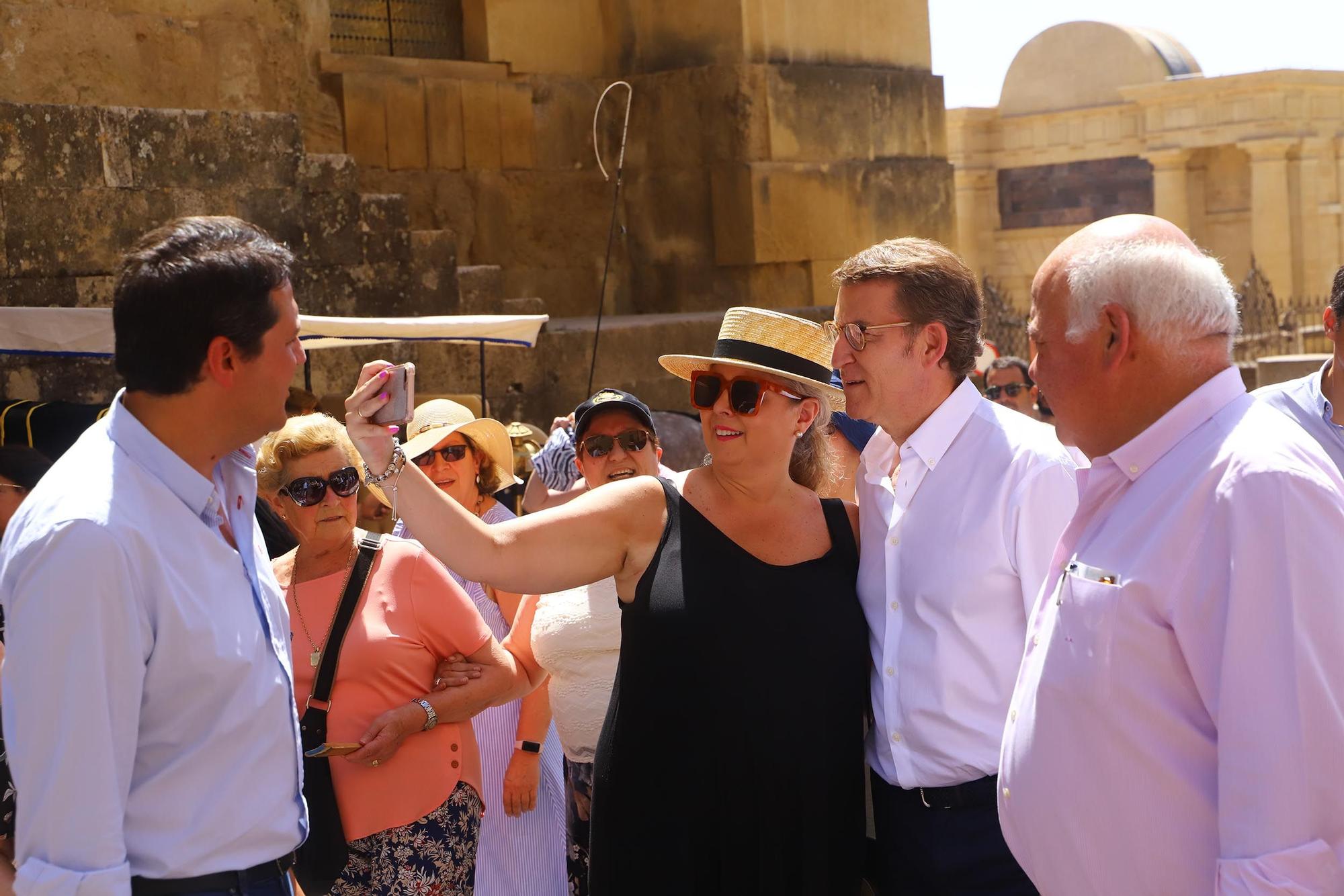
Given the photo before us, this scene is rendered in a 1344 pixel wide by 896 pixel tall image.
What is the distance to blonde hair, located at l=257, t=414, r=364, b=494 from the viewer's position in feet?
12.5

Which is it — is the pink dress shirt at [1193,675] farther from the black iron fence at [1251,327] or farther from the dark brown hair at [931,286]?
the black iron fence at [1251,327]

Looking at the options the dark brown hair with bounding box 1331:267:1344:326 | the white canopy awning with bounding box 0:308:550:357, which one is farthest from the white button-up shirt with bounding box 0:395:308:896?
the white canopy awning with bounding box 0:308:550:357

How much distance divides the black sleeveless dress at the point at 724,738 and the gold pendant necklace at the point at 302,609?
95cm

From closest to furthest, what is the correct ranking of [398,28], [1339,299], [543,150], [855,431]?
[1339,299], [855,431], [398,28], [543,150]

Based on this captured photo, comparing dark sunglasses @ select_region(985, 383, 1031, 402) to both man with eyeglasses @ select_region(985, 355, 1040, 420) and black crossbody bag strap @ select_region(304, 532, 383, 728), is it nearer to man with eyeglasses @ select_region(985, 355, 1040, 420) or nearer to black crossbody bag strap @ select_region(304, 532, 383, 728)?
man with eyeglasses @ select_region(985, 355, 1040, 420)

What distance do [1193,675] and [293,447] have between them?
2.46m

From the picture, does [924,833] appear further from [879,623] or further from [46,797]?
[46,797]

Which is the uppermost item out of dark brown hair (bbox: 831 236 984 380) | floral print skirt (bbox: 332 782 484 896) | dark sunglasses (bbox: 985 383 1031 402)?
dark brown hair (bbox: 831 236 984 380)

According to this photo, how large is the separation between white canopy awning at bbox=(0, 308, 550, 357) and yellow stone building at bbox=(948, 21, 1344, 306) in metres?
16.6

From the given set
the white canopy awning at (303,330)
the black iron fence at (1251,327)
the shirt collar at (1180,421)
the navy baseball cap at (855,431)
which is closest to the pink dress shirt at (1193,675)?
the shirt collar at (1180,421)

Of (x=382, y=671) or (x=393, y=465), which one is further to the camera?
(x=382, y=671)

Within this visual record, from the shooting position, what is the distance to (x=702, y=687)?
113 inches

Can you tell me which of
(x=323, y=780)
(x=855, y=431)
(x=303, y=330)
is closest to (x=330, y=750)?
(x=323, y=780)

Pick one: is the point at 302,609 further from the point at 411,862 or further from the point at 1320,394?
the point at 1320,394
